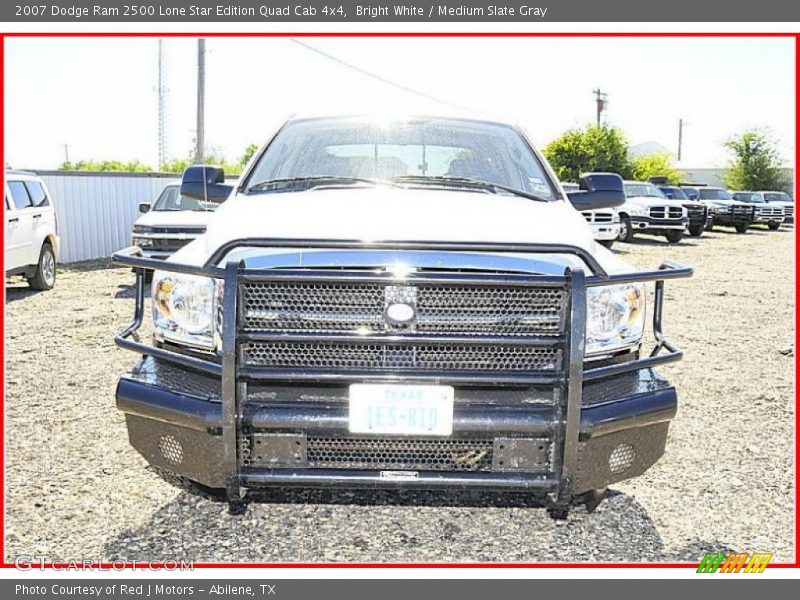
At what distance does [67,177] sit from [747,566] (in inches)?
642

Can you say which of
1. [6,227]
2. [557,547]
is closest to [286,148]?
[557,547]

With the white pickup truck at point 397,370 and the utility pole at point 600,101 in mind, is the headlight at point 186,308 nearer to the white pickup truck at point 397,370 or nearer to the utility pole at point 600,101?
the white pickup truck at point 397,370

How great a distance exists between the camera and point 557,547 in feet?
10.9

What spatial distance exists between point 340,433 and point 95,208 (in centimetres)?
1607

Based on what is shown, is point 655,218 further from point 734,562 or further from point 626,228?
point 734,562

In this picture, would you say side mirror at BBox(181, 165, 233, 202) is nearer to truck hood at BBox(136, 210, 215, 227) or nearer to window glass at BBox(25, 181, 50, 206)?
truck hood at BBox(136, 210, 215, 227)

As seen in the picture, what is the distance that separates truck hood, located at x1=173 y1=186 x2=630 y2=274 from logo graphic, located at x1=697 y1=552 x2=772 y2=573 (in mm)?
1243

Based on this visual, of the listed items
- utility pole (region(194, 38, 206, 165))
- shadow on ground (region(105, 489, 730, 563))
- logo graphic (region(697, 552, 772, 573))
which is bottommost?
shadow on ground (region(105, 489, 730, 563))

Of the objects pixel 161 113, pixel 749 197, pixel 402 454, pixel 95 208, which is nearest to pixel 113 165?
pixel 161 113

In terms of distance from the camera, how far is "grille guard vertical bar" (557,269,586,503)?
9.11 ft

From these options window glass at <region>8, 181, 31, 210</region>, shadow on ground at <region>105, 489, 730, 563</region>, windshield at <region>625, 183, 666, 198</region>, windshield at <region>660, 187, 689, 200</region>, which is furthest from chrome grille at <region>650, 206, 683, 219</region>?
shadow on ground at <region>105, 489, 730, 563</region>

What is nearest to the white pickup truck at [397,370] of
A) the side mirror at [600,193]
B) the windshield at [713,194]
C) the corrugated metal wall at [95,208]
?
the side mirror at [600,193]

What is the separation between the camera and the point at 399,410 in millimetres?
2773

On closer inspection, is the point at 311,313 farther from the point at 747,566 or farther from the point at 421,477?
the point at 747,566
